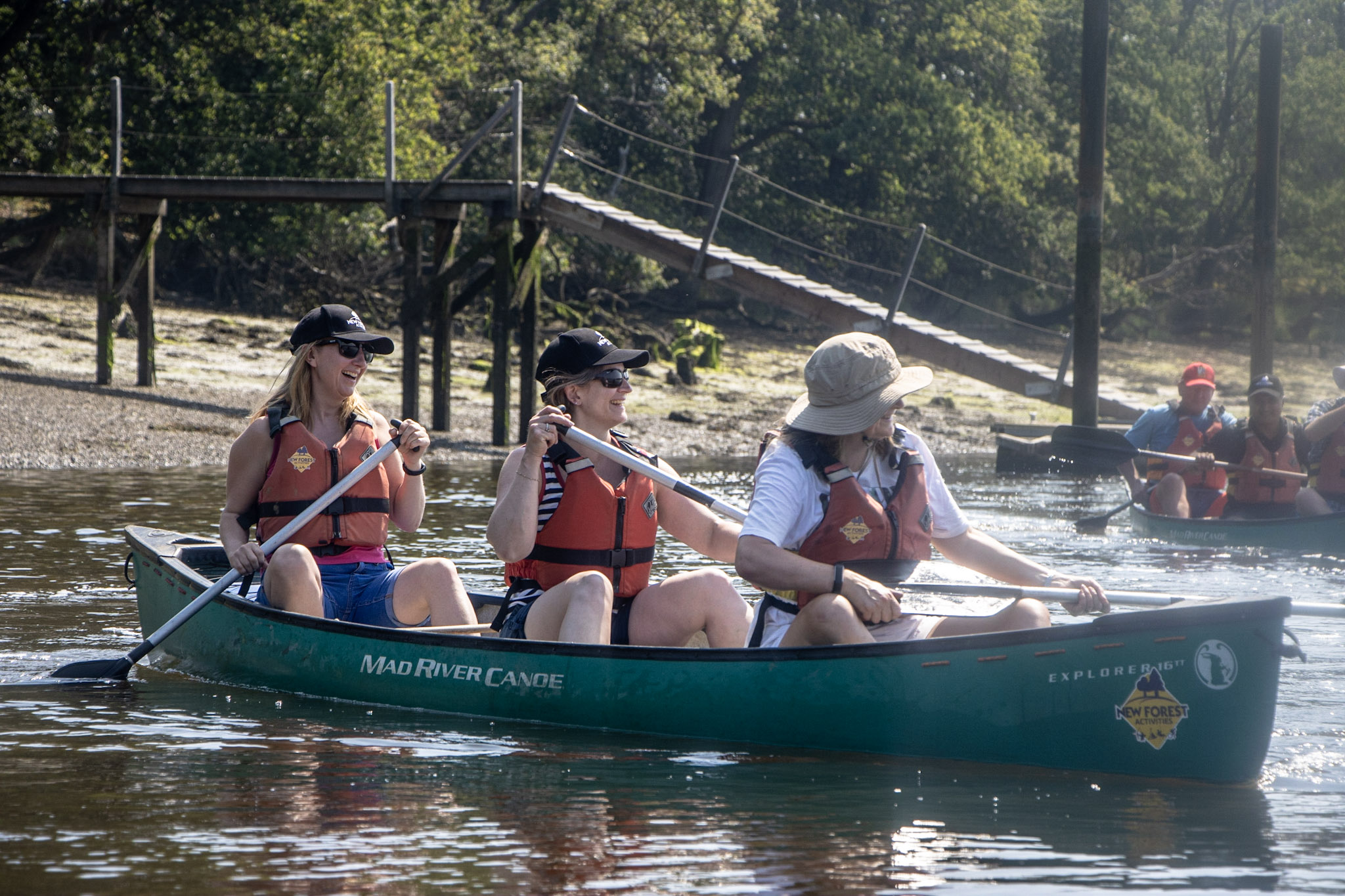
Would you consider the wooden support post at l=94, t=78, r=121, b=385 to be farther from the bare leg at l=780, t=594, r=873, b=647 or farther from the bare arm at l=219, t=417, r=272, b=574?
the bare leg at l=780, t=594, r=873, b=647

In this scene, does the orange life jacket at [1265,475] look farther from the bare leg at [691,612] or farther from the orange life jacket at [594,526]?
the orange life jacket at [594,526]

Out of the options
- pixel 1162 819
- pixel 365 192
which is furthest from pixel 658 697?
pixel 365 192

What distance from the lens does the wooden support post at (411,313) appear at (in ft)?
49.4

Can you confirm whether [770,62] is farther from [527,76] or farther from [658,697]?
[658,697]

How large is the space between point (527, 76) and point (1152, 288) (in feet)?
46.3

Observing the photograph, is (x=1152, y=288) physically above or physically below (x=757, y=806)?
above

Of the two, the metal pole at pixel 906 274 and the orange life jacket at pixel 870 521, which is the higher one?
the metal pole at pixel 906 274

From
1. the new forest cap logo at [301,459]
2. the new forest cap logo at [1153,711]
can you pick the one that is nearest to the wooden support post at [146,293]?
the new forest cap logo at [301,459]

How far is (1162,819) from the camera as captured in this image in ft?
13.1

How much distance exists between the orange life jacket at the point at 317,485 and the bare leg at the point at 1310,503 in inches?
251

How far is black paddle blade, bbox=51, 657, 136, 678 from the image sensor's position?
5801 mm

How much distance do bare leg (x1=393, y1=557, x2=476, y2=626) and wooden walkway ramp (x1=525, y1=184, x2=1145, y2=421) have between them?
26.7 ft

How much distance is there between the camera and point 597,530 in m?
4.82

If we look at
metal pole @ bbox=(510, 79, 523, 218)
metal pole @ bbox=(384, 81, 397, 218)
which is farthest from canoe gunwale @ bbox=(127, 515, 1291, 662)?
metal pole @ bbox=(384, 81, 397, 218)
